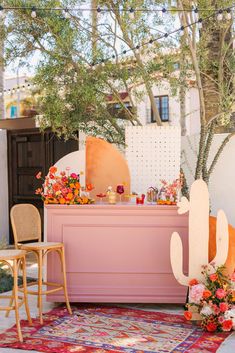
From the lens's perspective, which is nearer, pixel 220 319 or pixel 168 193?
pixel 220 319

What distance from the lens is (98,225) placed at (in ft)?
17.8

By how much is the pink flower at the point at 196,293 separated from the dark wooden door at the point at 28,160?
5.73 m

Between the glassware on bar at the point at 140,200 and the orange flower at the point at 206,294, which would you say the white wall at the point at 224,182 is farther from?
the orange flower at the point at 206,294

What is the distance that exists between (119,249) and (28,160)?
5626 millimetres

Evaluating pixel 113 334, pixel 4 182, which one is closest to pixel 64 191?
pixel 113 334

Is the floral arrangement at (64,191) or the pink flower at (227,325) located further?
the floral arrangement at (64,191)

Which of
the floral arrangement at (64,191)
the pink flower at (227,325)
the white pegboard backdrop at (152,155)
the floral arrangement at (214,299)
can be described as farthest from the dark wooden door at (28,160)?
the pink flower at (227,325)

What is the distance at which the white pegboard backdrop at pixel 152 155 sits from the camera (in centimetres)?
614

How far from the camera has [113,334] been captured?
4.60 metres

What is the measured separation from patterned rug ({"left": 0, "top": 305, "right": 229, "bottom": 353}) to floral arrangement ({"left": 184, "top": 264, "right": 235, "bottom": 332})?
10cm

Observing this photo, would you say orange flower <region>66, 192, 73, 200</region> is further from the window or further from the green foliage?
the window

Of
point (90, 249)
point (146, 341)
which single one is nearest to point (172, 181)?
point (90, 249)

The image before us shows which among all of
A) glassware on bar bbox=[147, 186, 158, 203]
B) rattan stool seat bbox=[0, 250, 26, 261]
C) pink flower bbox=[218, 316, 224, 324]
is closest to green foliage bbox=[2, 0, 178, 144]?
glassware on bar bbox=[147, 186, 158, 203]

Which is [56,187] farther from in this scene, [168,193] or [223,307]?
[223,307]
